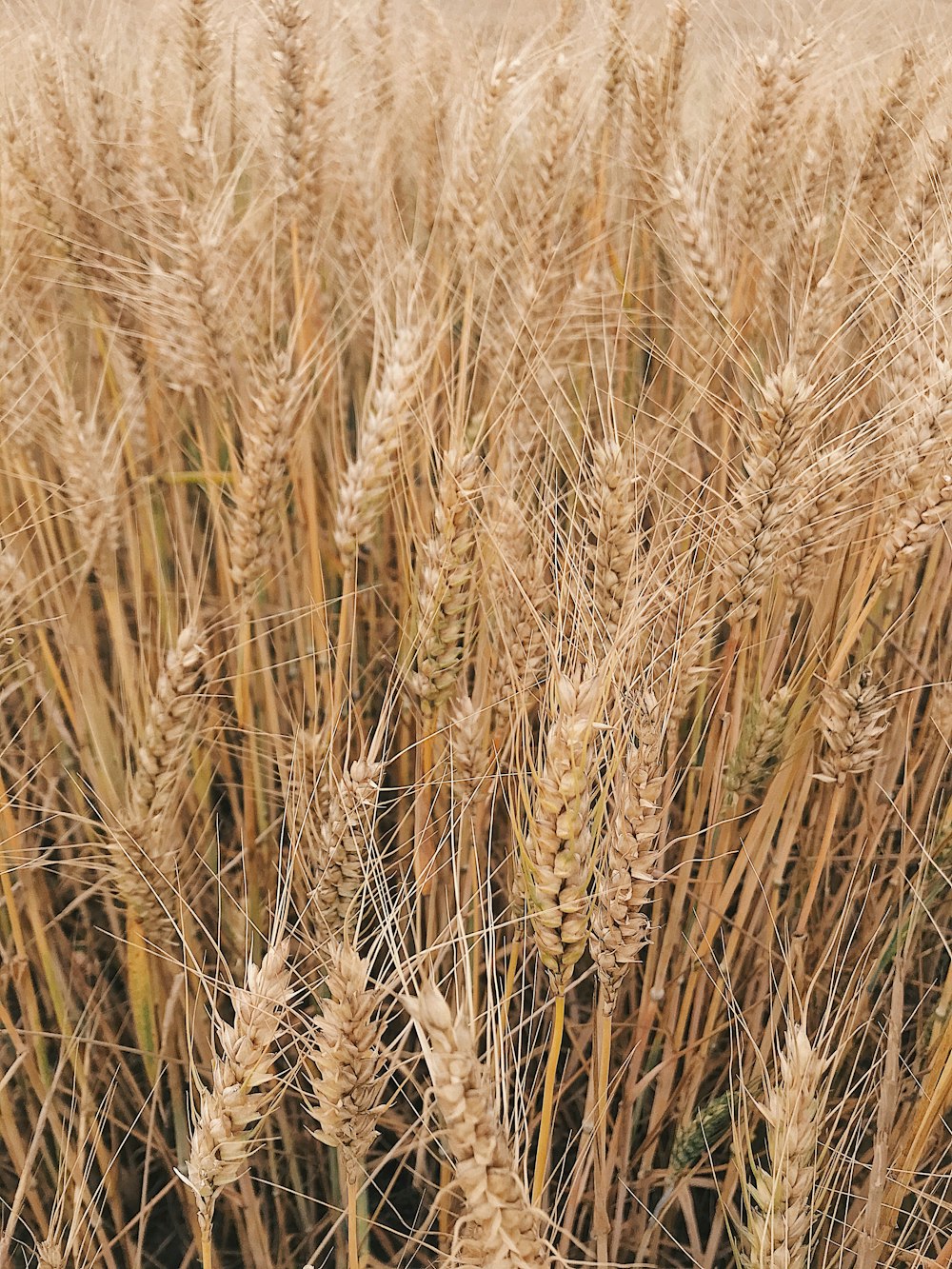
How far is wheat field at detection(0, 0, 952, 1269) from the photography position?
913mm

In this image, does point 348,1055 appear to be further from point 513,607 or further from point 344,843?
point 513,607

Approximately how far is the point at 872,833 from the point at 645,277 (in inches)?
48.2

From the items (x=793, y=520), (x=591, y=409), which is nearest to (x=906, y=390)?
(x=793, y=520)

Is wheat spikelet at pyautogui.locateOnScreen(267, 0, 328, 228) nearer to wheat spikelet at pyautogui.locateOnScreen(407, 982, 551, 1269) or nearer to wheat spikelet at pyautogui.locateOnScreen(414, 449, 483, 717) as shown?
wheat spikelet at pyautogui.locateOnScreen(414, 449, 483, 717)

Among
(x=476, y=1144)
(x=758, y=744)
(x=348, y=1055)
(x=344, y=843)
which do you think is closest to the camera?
(x=476, y=1144)

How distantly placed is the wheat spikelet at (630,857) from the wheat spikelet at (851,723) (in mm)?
361

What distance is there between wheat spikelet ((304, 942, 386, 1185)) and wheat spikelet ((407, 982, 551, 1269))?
0.30ft

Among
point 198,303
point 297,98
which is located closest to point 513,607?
point 198,303

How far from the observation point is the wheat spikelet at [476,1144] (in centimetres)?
67

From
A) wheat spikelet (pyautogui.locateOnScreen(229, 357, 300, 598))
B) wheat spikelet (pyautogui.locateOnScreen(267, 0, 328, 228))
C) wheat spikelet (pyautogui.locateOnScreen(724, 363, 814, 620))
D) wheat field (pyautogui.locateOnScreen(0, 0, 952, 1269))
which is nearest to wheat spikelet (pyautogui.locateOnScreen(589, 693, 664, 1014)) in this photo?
wheat field (pyautogui.locateOnScreen(0, 0, 952, 1269))

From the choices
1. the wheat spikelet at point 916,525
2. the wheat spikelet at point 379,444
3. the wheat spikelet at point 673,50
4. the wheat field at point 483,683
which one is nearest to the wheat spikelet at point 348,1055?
the wheat field at point 483,683

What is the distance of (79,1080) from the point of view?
47.4 inches

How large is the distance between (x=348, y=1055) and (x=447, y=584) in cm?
51

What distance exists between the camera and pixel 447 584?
108cm
